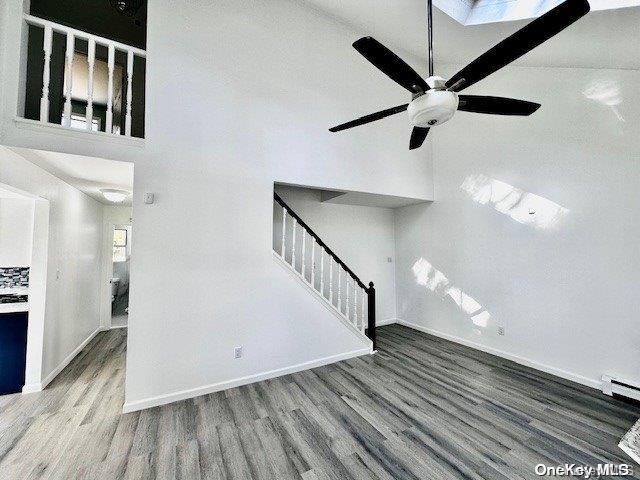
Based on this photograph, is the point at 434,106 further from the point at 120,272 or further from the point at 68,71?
the point at 120,272

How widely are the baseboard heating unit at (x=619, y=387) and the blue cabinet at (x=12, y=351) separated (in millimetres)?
6370

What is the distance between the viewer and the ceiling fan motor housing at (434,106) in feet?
5.61

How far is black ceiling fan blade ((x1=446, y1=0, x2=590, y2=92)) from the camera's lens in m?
1.19

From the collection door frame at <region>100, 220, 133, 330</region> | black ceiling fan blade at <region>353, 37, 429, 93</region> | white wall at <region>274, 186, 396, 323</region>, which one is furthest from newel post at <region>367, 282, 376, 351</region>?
door frame at <region>100, 220, 133, 330</region>

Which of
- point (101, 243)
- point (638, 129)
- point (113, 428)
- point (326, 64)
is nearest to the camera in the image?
point (113, 428)

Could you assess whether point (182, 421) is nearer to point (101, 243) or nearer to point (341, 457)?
point (341, 457)

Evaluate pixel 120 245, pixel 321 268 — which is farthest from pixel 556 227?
pixel 120 245

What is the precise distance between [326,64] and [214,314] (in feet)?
12.0

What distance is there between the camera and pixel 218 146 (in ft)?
9.78

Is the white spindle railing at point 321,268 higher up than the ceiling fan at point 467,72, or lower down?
lower down

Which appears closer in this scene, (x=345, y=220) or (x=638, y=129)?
(x=638, y=129)

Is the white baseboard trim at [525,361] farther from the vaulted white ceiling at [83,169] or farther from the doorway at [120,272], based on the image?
the doorway at [120,272]

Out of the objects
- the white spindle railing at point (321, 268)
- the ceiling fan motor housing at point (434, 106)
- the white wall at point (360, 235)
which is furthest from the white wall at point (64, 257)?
the ceiling fan motor housing at point (434, 106)

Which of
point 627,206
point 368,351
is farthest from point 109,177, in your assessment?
point 627,206
